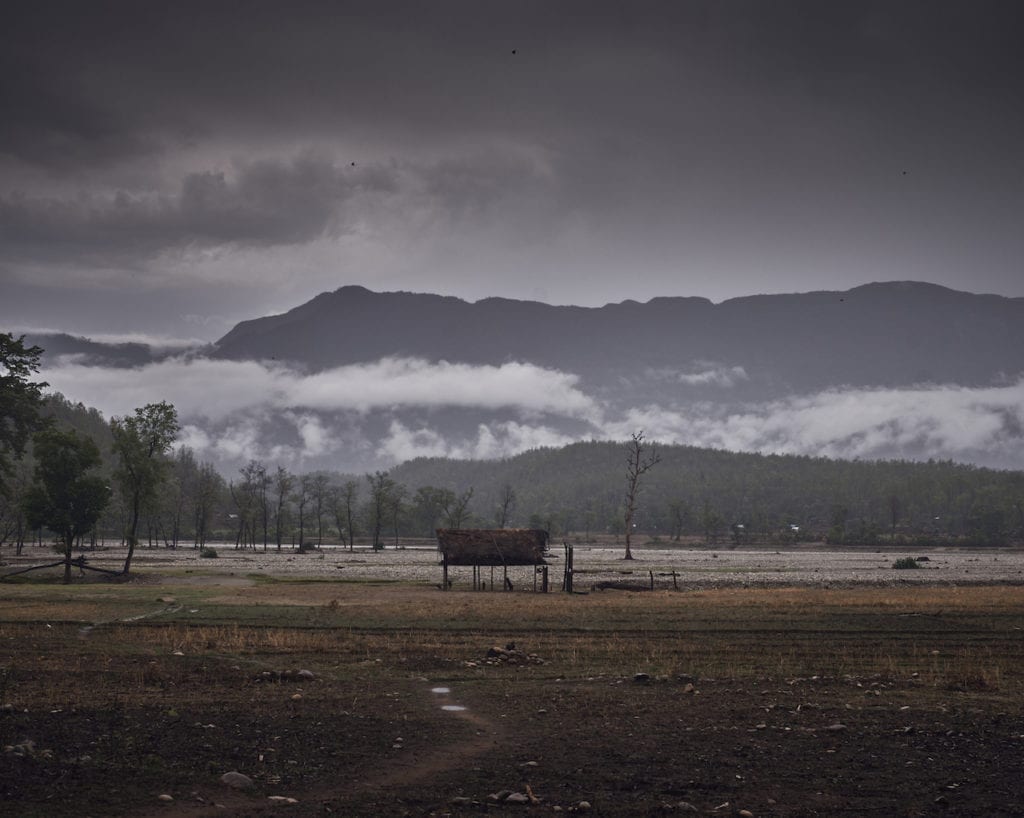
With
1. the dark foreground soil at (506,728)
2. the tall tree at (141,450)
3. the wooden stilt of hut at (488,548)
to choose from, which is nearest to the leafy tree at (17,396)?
the tall tree at (141,450)

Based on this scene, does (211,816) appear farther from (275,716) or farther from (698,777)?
(698,777)

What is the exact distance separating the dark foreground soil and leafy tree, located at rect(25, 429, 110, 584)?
41792 millimetres

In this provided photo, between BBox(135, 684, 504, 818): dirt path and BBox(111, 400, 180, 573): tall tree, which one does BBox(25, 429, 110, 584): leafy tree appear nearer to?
BBox(111, 400, 180, 573): tall tree

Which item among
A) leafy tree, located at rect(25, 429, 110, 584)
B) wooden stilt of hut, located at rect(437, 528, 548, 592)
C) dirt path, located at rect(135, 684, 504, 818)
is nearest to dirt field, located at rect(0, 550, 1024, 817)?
dirt path, located at rect(135, 684, 504, 818)

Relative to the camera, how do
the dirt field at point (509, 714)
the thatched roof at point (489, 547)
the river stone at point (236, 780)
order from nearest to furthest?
1. the dirt field at point (509, 714)
2. the river stone at point (236, 780)
3. the thatched roof at point (489, 547)

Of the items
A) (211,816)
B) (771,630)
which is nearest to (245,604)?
(771,630)

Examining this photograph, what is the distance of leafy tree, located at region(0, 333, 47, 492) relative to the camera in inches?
3130

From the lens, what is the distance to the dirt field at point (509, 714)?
1466 cm

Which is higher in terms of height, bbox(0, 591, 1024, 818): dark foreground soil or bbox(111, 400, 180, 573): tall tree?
bbox(111, 400, 180, 573): tall tree

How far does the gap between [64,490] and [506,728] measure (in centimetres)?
6117

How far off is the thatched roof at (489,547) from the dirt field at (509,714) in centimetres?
2292

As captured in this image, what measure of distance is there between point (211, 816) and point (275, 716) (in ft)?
21.1

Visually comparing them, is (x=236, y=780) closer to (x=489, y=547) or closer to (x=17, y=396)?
(x=489, y=547)

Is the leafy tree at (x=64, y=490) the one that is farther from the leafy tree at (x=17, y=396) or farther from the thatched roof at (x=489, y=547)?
the thatched roof at (x=489, y=547)
